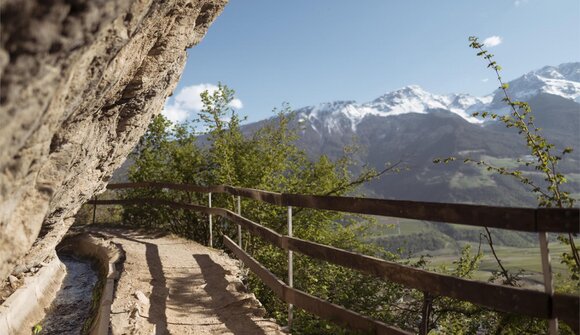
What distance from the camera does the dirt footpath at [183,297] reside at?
19.4 ft

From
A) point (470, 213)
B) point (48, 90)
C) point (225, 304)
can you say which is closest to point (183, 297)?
point (225, 304)

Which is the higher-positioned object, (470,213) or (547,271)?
(470,213)

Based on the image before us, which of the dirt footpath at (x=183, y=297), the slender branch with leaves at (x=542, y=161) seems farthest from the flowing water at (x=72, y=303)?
the slender branch with leaves at (x=542, y=161)

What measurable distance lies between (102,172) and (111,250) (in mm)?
3374

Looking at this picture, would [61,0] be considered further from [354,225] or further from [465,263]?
[354,225]

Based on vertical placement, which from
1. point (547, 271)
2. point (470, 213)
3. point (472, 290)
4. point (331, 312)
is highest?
point (470, 213)

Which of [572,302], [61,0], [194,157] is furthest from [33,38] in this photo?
[194,157]

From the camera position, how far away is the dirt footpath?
5.93m

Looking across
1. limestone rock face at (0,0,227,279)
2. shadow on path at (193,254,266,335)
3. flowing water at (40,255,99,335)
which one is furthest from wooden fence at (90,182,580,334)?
flowing water at (40,255,99,335)

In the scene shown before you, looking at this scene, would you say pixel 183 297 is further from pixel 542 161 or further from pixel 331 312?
pixel 542 161

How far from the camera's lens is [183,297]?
7395 millimetres

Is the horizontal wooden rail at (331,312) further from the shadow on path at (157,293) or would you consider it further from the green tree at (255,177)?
the green tree at (255,177)

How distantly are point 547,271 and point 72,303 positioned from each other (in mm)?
8054

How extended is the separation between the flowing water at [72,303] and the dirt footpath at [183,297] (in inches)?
34.0
